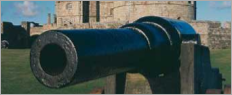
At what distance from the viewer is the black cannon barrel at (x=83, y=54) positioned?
242cm

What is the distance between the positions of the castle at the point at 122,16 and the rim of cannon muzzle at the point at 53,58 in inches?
894

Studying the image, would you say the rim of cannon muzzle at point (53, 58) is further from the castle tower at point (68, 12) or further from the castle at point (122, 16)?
the castle tower at point (68, 12)

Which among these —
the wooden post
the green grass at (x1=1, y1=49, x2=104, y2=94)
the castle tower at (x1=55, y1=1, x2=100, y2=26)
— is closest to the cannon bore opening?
the wooden post

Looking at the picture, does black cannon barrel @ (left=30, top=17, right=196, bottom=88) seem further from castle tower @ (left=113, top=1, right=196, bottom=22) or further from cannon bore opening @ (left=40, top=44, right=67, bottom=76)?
castle tower @ (left=113, top=1, right=196, bottom=22)

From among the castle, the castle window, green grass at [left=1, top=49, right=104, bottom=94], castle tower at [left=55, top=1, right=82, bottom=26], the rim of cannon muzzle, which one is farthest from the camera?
the castle window

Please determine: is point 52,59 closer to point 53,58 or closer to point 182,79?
point 53,58

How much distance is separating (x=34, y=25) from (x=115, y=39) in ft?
118

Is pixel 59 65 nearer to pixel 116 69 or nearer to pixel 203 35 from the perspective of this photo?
pixel 116 69

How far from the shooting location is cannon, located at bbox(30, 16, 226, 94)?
2439 mm

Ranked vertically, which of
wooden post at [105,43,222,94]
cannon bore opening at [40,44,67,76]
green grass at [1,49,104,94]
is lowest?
green grass at [1,49,104,94]

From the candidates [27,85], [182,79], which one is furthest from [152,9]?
[182,79]

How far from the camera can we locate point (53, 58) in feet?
8.55

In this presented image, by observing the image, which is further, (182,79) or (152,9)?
(152,9)

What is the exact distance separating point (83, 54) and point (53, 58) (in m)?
0.28
